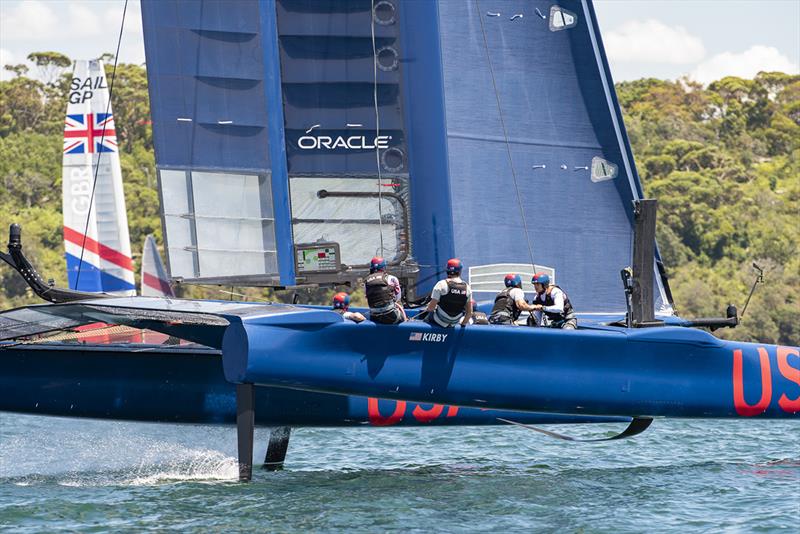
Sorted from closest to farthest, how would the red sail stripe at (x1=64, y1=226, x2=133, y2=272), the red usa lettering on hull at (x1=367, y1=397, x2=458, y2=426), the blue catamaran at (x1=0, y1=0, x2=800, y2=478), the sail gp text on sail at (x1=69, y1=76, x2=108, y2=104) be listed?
the red usa lettering on hull at (x1=367, y1=397, x2=458, y2=426), the blue catamaran at (x1=0, y1=0, x2=800, y2=478), the red sail stripe at (x1=64, y1=226, x2=133, y2=272), the sail gp text on sail at (x1=69, y1=76, x2=108, y2=104)

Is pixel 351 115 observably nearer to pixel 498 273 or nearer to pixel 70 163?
pixel 498 273

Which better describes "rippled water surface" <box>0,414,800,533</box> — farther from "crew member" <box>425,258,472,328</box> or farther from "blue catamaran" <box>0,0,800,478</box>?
"crew member" <box>425,258,472,328</box>

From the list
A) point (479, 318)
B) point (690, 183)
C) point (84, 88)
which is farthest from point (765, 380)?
point (690, 183)

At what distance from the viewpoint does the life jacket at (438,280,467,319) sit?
10133mm

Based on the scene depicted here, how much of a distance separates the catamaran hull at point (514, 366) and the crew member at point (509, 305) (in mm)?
768

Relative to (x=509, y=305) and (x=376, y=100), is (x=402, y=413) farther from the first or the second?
(x=376, y=100)

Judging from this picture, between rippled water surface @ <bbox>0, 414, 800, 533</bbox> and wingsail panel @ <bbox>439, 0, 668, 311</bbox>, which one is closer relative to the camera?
rippled water surface @ <bbox>0, 414, 800, 533</bbox>

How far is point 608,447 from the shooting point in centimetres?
1380

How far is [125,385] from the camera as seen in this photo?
11.1 meters

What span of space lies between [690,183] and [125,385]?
121 feet

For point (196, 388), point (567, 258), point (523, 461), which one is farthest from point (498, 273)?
point (196, 388)

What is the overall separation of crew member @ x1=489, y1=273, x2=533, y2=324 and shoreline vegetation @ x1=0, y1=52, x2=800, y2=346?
2116 cm

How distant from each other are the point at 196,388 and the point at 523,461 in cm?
309

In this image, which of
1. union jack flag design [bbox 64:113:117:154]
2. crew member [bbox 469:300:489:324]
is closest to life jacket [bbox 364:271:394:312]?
crew member [bbox 469:300:489:324]
